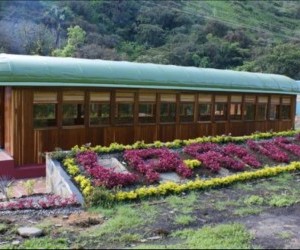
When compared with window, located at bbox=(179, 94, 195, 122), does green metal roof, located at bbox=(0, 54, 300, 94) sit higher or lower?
higher

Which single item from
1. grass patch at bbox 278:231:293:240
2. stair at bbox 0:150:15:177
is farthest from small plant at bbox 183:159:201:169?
A: stair at bbox 0:150:15:177

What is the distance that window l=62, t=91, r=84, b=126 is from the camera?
1226 centimetres

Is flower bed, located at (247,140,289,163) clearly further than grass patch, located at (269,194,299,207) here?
Yes

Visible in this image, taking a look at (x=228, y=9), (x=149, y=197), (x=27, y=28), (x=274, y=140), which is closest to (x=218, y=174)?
(x=149, y=197)

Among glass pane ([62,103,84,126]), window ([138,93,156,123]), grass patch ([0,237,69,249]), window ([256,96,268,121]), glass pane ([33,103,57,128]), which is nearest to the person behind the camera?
grass patch ([0,237,69,249])

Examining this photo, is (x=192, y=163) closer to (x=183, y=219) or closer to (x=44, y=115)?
(x=183, y=219)

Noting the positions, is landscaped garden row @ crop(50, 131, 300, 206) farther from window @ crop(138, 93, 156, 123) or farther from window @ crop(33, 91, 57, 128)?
window @ crop(138, 93, 156, 123)

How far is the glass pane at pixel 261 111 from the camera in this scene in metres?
17.6

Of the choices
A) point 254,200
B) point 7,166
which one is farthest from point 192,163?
point 7,166

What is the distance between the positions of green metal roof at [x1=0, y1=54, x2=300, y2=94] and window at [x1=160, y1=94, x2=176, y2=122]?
43 cm

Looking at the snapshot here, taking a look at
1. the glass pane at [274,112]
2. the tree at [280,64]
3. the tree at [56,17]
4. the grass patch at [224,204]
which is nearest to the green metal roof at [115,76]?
the glass pane at [274,112]

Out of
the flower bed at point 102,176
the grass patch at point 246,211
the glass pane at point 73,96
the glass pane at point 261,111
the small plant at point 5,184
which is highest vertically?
the glass pane at point 73,96

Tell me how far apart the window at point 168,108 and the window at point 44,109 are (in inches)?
151

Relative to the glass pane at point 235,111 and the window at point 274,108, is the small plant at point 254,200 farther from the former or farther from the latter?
the window at point 274,108
